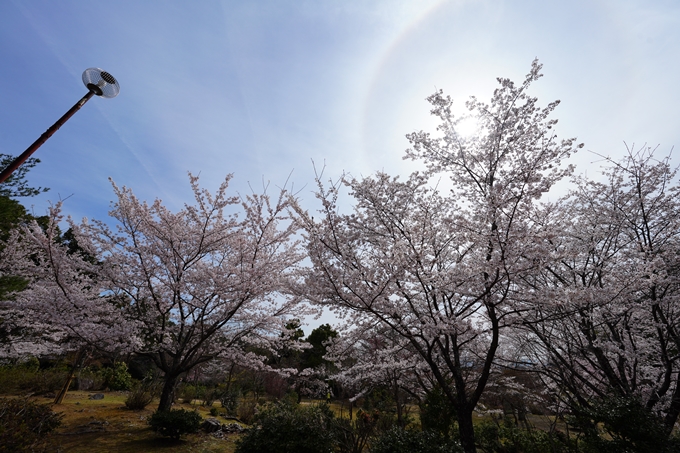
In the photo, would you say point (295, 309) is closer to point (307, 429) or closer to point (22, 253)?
point (307, 429)

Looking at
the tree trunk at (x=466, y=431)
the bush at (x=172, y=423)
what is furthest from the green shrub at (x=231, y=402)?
the tree trunk at (x=466, y=431)

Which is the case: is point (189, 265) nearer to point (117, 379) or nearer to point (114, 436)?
point (114, 436)

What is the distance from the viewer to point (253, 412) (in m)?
11.6

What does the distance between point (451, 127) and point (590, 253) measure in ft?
15.3

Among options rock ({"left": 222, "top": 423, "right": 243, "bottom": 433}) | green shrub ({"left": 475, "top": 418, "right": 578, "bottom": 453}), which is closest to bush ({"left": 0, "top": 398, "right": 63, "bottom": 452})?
rock ({"left": 222, "top": 423, "right": 243, "bottom": 433})

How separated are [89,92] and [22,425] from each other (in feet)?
16.4

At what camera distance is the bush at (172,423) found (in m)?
7.12

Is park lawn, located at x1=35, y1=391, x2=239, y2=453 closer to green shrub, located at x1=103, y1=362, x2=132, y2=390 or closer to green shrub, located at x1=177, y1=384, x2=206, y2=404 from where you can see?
green shrub, located at x1=103, y1=362, x2=132, y2=390

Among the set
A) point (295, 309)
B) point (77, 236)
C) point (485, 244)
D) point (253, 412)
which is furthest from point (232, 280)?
point (253, 412)

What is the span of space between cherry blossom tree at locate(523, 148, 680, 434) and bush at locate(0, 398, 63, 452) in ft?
27.5

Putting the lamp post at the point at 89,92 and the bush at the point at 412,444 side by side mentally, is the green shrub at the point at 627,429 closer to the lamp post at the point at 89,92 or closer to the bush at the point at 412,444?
the bush at the point at 412,444

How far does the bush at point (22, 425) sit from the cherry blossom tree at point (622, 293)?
27.5 ft

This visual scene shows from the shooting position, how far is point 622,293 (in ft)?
17.1

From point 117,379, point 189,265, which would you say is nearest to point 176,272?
point 189,265
